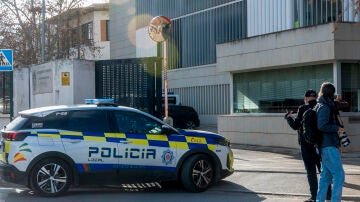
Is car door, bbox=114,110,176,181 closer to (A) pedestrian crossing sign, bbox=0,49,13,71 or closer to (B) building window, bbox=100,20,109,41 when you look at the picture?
(A) pedestrian crossing sign, bbox=0,49,13,71

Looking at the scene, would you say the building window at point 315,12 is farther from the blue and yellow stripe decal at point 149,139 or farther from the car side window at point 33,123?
the car side window at point 33,123

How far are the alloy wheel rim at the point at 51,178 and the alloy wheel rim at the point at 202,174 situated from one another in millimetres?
2222

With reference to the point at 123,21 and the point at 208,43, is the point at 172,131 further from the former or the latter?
the point at 123,21

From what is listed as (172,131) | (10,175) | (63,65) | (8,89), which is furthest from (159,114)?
(8,89)

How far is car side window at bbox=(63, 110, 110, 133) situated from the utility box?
759cm

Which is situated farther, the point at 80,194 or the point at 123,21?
the point at 123,21

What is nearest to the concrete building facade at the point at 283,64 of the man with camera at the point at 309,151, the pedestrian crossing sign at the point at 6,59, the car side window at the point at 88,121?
the man with camera at the point at 309,151

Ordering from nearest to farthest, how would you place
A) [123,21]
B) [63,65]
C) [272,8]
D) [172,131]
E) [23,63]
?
[172,131], [63,65], [272,8], [23,63], [123,21]

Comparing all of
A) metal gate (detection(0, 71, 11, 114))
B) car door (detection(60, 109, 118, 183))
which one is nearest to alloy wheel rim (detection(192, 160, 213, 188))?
car door (detection(60, 109, 118, 183))

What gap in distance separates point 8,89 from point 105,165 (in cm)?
1357

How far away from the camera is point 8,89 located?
71.3 feet

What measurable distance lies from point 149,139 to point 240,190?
1916mm

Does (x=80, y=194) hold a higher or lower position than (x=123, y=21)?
lower

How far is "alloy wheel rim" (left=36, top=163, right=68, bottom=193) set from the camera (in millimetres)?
9164
